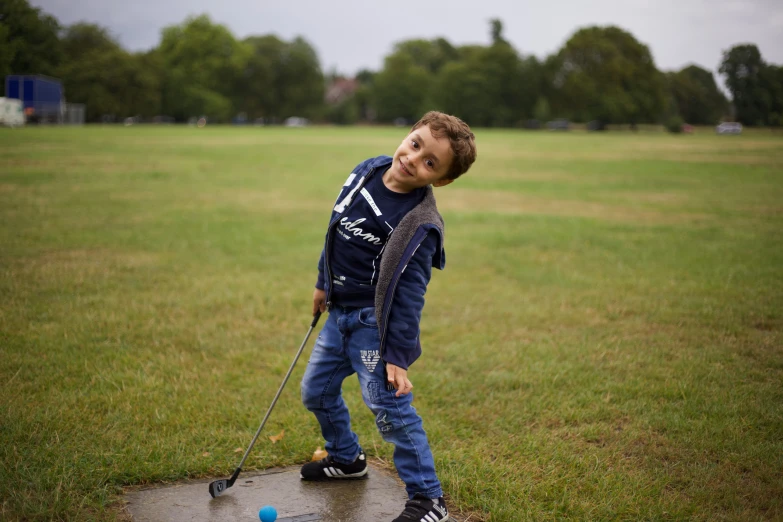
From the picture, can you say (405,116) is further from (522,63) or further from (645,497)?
(645,497)

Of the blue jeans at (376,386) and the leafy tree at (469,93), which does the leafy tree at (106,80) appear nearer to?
the blue jeans at (376,386)

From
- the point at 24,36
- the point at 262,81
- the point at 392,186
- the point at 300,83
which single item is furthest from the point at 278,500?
the point at 300,83

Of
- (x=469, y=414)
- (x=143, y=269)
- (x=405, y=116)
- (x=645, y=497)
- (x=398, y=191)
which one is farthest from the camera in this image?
(x=405, y=116)

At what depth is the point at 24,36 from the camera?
835 centimetres

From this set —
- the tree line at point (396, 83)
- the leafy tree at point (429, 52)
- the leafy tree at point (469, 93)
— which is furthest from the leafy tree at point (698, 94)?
the leafy tree at point (429, 52)

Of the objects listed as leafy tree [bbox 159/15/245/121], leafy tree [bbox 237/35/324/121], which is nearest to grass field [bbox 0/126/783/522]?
leafy tree [bbox 159/15/245/121]

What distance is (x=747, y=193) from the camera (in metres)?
14.3

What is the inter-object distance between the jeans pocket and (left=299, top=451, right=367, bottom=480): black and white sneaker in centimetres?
81

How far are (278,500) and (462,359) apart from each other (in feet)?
Result: 6.84

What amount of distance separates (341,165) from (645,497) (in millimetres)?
17303

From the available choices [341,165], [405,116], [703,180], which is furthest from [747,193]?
[405,116]

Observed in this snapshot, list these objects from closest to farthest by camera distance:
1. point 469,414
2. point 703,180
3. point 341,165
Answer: point 469,414 → point 703,180 → point 341,165

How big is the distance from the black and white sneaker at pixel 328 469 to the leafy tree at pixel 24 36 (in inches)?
268

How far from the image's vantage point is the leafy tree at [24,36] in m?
7.64
